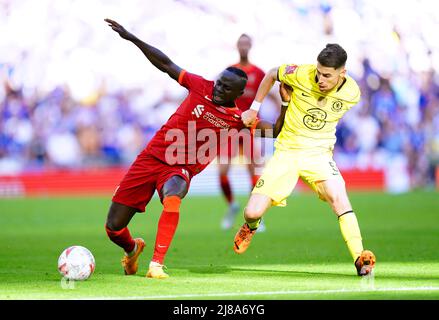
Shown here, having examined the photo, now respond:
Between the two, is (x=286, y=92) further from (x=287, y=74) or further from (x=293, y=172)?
(x=293, y=172)

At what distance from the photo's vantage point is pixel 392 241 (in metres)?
14.2

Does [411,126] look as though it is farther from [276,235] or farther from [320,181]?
[320,181]

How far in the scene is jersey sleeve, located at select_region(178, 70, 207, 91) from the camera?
10.3 meters

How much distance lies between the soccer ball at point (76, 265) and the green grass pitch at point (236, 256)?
0.40 feet

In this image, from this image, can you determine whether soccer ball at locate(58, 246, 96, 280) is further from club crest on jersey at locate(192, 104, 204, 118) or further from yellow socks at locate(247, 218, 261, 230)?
club crest on jersey at locate(192, 104, 204, 118)

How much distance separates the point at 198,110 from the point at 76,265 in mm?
2241

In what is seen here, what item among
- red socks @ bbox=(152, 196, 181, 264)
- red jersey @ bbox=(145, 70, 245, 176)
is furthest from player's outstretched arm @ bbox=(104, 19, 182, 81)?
red socks @ bbox=(152, 196, 181, 264)

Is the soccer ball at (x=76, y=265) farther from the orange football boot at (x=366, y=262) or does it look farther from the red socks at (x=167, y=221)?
the orange football boot at (x=366, y=262)

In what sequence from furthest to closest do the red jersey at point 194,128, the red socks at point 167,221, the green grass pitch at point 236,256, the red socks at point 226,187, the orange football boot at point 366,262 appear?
the red socks at point 226,187
the red jersey at point 194,128
the red socks at point 167,221
the orange football boot at point 366,262
the green grass pitch at point 236,256

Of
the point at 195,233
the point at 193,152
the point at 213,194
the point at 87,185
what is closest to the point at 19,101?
the point at 87,185

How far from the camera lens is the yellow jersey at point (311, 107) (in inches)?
393

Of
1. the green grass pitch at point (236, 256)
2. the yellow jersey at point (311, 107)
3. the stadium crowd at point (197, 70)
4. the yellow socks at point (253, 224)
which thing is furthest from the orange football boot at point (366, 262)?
the stadium crowd at point (197, 70)

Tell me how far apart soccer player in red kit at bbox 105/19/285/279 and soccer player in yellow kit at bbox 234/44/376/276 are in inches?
10.4

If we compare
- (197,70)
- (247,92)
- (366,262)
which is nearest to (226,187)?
(247,92)
